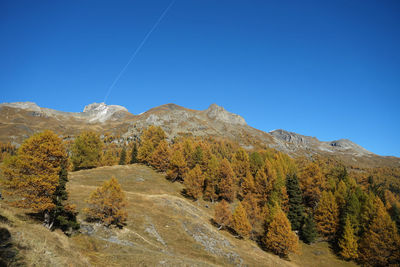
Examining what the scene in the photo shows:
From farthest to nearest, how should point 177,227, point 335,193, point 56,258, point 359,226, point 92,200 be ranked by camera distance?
point 335,193, point 359,226, point 177,227, point 92,200, point 56,258

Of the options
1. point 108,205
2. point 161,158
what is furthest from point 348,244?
point 161,158

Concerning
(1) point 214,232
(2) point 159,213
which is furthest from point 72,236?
(1) point 214,232

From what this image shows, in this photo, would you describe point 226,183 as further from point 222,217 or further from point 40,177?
point 40,177

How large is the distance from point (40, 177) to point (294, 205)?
2791 inches

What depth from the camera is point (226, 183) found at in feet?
249

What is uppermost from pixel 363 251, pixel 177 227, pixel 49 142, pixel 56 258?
pixel 49 142

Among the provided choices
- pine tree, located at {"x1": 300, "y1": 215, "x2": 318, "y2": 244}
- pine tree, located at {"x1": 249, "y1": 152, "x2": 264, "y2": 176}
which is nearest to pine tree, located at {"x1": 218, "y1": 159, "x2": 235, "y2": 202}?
pine tree, located at {"x1": 249, "y1": 152, "x2": 264, "y2": 176}

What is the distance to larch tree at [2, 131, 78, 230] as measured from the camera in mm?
27484

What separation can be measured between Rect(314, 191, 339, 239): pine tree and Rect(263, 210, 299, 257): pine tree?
72.0 ft

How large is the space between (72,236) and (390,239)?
72747 mm

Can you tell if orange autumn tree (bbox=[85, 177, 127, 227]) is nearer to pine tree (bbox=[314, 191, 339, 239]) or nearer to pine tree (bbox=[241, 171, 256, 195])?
pine tree (bbox=[241, 171, 256, 195])

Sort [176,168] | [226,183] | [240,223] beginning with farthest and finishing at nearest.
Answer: [176,168], [226,183], [240,223]

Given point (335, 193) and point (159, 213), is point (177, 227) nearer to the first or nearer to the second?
point (159, 213)

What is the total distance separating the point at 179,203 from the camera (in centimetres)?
5859
